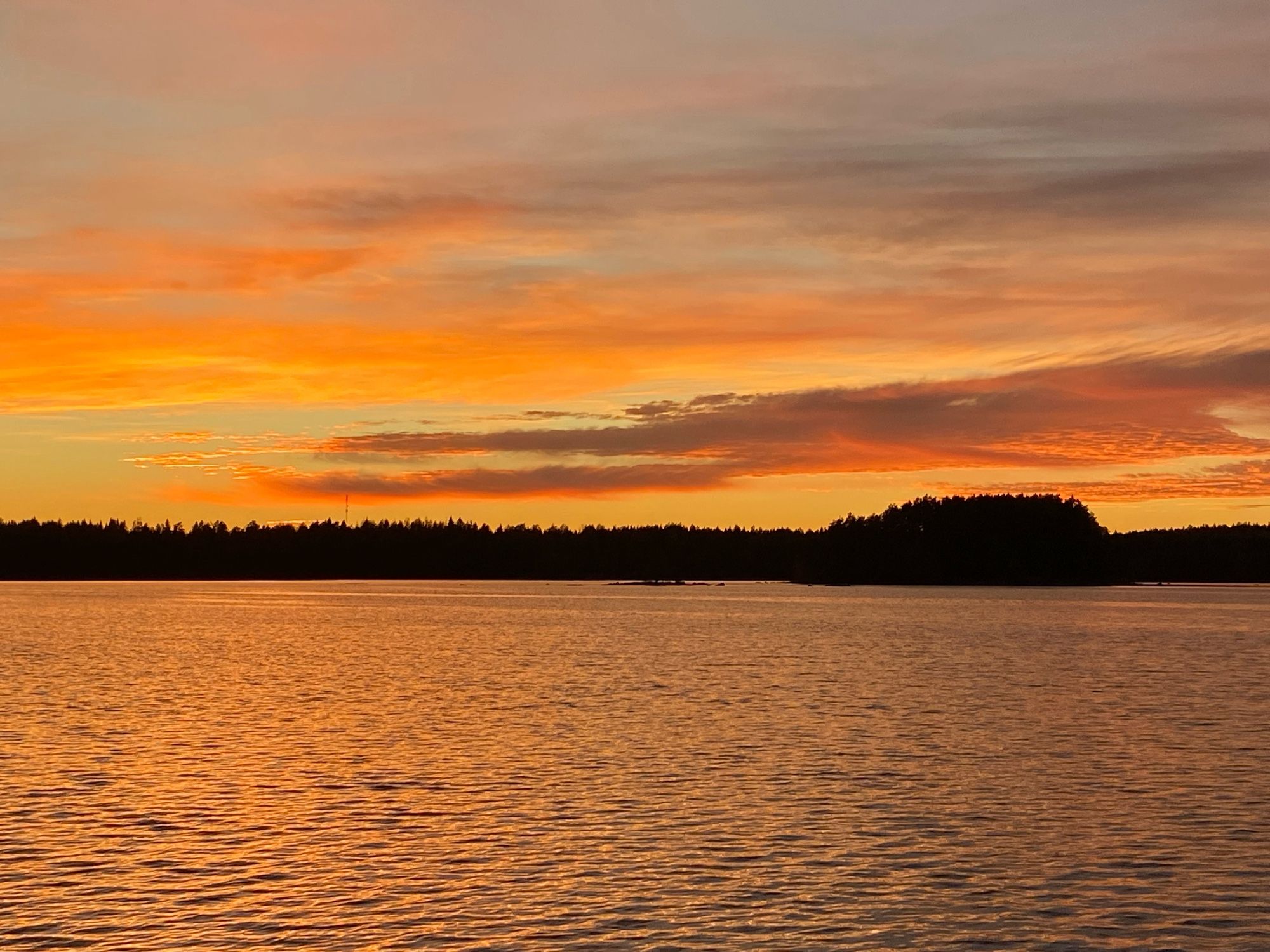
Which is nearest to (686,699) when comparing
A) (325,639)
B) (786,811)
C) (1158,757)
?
(1158,757)

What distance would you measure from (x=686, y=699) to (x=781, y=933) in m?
42.5

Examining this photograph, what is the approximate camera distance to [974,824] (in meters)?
33.6

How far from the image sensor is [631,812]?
114ft

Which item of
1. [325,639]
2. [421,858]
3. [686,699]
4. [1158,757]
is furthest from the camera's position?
[325,639]

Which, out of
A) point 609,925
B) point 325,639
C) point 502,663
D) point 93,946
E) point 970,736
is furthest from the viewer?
point 325,639

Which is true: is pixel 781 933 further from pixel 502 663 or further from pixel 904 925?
pixel 502 663

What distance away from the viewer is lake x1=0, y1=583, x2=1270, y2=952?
2436 centimetres

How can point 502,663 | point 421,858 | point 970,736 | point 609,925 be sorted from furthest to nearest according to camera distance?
1. point 502,663
2. point 970,736
3. point 421,858
4. point 609,925

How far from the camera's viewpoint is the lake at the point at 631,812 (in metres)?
24.4

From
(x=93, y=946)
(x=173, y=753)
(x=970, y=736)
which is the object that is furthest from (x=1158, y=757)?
(x=93, y=946)

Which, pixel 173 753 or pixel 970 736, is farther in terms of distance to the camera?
pixel 970 736

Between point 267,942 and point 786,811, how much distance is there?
50.7 feet

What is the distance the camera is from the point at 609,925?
24.1m

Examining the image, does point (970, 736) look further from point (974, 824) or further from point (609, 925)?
point (609, 925)
